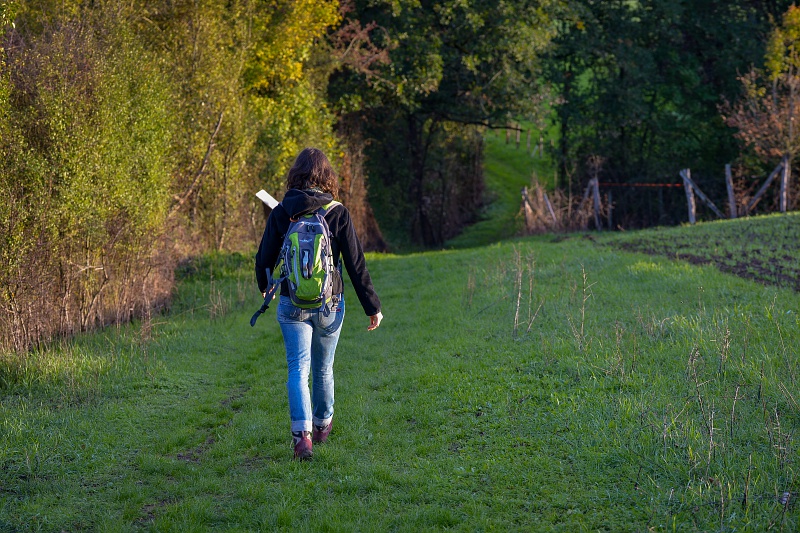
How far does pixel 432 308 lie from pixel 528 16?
15886 millimetres

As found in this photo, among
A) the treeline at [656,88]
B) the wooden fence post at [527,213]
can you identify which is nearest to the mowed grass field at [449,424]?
the wooden fence post at [527,213]

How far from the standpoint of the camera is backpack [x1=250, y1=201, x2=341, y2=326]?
582 cm

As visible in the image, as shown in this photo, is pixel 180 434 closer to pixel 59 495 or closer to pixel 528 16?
pixel 59 495

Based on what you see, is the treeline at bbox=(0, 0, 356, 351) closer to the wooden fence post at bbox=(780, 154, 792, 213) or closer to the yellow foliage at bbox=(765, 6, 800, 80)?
the wooden fence post at bbox=(780, 154, 792, 213)

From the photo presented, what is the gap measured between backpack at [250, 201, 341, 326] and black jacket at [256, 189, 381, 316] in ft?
0.36

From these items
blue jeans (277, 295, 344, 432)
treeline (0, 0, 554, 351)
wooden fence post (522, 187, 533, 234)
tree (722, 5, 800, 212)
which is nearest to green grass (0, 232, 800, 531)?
blue jeans (277, 295, 344, 432)

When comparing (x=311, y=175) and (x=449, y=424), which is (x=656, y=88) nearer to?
(x=449, y=424)

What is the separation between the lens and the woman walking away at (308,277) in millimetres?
5969

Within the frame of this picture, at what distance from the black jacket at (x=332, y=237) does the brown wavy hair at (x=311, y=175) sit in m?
0.08

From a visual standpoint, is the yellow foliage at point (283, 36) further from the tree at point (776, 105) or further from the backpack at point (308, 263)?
the tree at point (776, 105)

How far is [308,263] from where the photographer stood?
19.1 ft

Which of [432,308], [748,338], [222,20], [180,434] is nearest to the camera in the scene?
[180,434]

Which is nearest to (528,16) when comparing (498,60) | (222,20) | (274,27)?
(498,60)

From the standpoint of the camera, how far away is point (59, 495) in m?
5.61
